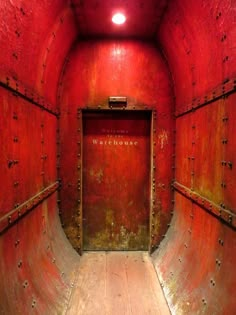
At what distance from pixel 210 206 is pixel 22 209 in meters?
1.91

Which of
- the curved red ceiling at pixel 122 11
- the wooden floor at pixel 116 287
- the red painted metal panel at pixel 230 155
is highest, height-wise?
the curved red ceiling at pixel 122 11

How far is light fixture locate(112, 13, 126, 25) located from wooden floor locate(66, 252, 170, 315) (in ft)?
12.2

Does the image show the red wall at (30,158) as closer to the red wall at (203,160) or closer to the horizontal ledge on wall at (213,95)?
the red wall at (203,160)

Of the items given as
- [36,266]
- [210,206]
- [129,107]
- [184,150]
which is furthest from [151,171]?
[36,266]

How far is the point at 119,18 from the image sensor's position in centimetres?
361

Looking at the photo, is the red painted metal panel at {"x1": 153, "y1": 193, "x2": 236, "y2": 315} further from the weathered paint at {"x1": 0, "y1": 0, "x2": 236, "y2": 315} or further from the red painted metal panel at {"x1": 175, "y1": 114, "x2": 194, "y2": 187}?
the red painted metal panel at {"x1": 175, "y1": 114, "x2": 194, "y2": 187}

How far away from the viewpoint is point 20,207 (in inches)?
96.1

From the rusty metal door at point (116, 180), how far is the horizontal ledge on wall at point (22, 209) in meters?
Result: 1.13

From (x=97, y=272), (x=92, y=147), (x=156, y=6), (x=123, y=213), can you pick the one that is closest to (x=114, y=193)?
(x=123, y=213)

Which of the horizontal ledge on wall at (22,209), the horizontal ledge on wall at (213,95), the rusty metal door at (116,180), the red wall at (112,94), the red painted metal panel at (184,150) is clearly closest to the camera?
the horizontal ledge on wall at (22,209)

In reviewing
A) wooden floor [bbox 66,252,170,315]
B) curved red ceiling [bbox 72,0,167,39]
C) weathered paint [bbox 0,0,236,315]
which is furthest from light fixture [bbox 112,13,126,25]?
wooden floor [bbox 66,252,170,315]

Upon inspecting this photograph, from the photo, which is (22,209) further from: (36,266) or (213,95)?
(213,95)

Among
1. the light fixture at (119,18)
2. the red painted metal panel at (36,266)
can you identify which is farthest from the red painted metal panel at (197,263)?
the light fixture at (119,18)

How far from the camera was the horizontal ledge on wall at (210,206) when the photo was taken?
2.17 m
